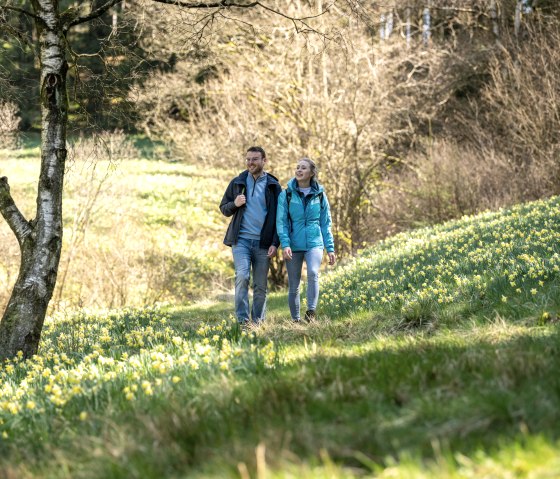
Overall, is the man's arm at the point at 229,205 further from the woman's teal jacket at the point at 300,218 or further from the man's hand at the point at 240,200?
the woman's teal jacket at the point at 300,218

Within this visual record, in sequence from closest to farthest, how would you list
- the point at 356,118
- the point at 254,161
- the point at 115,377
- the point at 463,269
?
the point at 115,377
the point at 254,161
the point at 463,269
the point at 356,118

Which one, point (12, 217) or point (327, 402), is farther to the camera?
point (12, 217)

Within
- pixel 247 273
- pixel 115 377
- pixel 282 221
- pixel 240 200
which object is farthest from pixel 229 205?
pixel 115 377

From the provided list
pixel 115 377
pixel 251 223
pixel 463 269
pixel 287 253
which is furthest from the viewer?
pixel 463 269

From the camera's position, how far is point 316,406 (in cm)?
349

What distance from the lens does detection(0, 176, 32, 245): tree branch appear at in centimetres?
763

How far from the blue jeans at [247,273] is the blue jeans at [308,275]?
0.34 meters

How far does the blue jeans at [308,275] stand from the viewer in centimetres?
800

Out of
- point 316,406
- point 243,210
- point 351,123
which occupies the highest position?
point 351,123

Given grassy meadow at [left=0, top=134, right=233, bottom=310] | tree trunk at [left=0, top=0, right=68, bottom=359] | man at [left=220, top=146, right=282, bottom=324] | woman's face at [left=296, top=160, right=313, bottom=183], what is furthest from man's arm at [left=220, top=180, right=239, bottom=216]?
grassy meadow at [left=0, top=134, right=233, bottom=310]

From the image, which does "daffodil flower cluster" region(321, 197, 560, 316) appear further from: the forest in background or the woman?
the forest in background

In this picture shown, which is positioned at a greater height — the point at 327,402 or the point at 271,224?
the point at 271,224

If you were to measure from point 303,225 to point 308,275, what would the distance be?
0.62m

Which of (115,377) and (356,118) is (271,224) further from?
(356,118)
